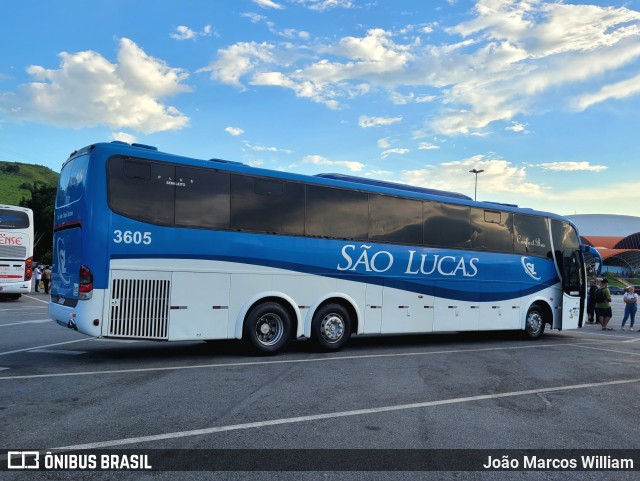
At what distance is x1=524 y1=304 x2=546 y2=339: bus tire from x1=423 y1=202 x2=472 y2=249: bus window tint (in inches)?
128

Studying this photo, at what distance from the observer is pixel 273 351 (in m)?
9.49

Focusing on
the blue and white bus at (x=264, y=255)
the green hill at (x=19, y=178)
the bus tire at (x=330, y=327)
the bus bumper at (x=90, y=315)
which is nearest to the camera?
the bus bumper at (x=90, y=315)

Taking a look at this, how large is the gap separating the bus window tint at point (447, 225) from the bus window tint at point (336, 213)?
6.15ft

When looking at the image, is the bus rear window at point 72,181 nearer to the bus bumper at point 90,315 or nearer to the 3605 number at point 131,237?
the 3605 number at point 131,237

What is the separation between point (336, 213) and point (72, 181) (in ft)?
16.5

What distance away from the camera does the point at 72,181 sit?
342 inches

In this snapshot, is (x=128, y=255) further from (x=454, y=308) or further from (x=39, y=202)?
(x=39, y=202)

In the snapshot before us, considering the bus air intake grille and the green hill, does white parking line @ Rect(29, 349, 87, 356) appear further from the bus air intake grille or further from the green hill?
the green hill

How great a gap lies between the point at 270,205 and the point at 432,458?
627 centimetres

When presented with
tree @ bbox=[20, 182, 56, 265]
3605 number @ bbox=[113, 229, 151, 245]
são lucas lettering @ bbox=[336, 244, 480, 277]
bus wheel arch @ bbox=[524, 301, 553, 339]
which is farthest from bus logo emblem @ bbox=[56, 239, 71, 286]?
tree @ bbox=[20, 182, 56, 265]

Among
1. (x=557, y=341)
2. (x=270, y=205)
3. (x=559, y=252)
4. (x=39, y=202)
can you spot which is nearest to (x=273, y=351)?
(x=270, y=205)

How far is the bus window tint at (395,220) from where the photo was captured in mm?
11148

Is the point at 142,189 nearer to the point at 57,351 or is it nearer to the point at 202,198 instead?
the point at 202,198

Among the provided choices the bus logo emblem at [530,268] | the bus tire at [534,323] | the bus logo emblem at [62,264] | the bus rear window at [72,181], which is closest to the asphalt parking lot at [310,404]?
the bus logo emblem at [62,264]
